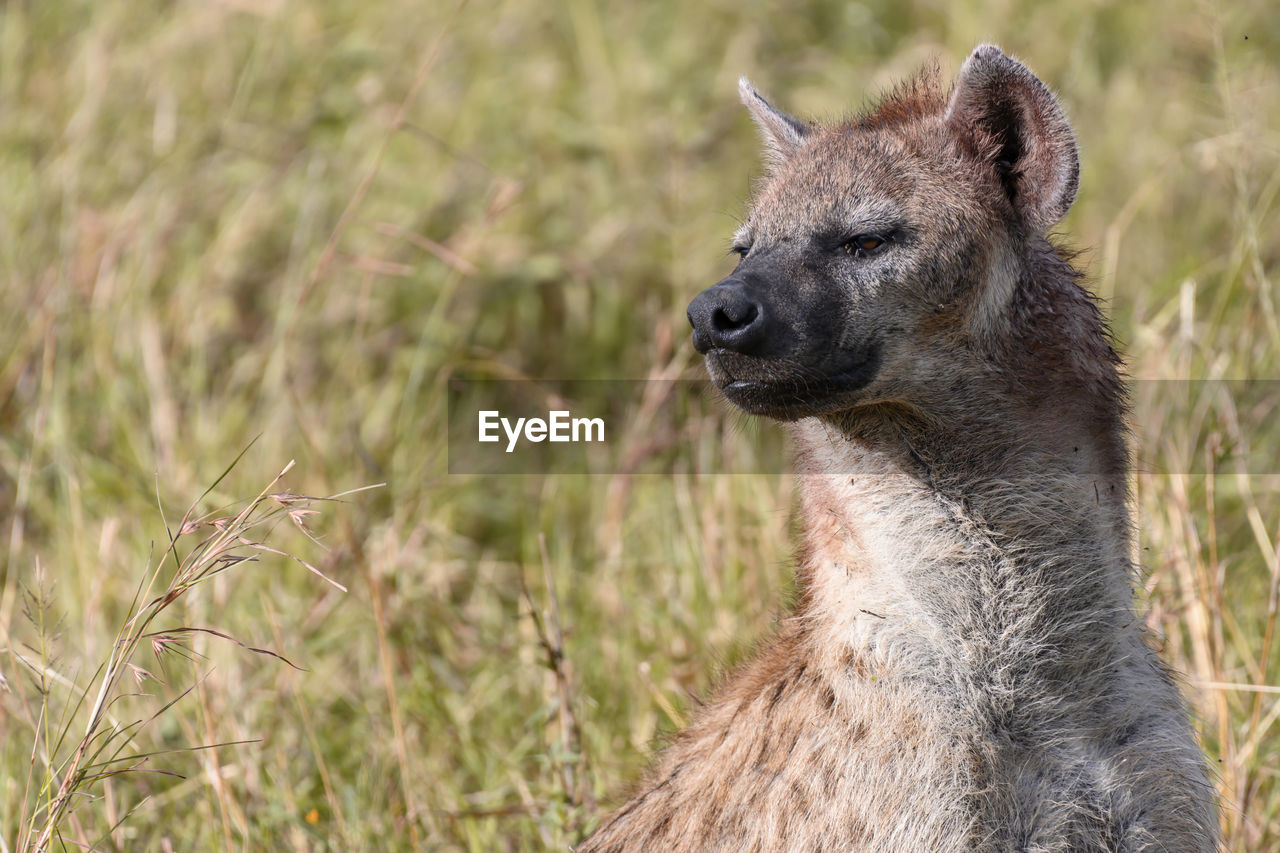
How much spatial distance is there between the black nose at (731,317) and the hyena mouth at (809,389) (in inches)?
4.3

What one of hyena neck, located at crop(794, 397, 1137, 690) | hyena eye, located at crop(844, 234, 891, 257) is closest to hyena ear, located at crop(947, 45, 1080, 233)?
hyena eye, located at crop(844, 234, 891, 257)

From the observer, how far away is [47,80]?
715 cm

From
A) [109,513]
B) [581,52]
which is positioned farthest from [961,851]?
[581,52]

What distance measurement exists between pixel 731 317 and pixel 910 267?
49cm

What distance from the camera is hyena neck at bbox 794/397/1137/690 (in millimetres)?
3146

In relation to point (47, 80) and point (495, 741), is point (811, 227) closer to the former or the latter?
point (495, 741)

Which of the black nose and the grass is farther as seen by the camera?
the grass

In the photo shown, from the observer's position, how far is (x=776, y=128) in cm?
396

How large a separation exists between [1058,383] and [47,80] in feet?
19.2

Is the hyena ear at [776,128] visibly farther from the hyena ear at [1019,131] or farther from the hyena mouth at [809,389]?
the hyena mouth at [809,389]

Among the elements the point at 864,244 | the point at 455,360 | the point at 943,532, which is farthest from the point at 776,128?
the point at 455,360

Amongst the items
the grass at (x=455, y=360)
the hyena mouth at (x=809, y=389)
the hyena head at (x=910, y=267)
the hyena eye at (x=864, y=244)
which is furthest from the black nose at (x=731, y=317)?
the grass at (x=455, y=360)

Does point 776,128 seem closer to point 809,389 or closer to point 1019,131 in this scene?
point 1019,131

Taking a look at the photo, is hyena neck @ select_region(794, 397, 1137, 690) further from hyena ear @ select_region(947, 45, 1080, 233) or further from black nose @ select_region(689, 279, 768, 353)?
hyena ear @ select_region(947, 45, 1080, 233)
